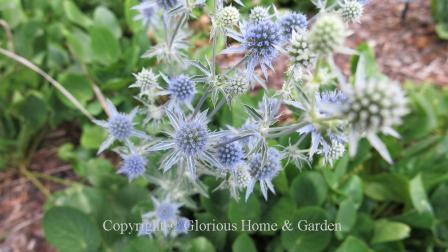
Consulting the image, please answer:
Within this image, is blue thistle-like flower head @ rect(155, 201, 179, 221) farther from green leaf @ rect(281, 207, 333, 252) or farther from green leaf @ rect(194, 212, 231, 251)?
green leaf @ rect(281, 207, 333, 252)

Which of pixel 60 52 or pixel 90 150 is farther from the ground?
pixel 60 52

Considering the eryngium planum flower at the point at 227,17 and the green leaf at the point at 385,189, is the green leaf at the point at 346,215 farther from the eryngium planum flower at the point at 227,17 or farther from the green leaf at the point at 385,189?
the eryngium planum flower at the point at 227,17

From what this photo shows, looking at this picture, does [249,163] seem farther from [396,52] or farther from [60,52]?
[396,52]

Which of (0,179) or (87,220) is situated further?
(0,179)

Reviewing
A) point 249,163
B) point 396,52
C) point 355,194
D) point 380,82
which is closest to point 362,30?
point 396,52

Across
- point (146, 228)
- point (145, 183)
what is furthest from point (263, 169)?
point (145, 183)
